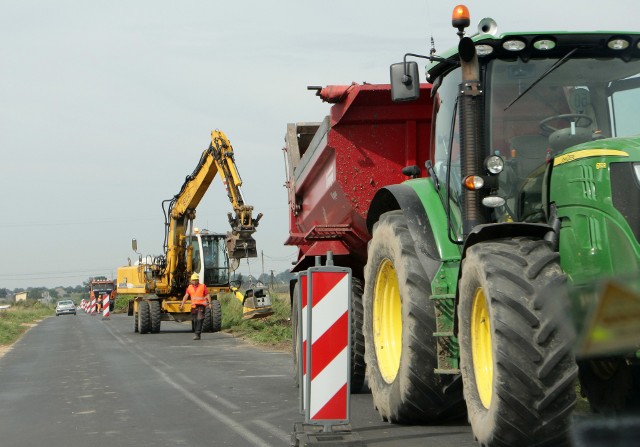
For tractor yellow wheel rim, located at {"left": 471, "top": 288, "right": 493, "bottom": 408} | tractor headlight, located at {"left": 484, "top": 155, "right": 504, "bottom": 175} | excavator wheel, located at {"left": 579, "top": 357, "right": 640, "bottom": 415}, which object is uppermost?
tractor headlight, located at {"left": 484, "top": 155, "right": 504, "bottom": 175}

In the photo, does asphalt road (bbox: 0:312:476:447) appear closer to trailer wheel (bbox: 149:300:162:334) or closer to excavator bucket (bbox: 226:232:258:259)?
excavator bucket (bbox: 226:232:258:259)

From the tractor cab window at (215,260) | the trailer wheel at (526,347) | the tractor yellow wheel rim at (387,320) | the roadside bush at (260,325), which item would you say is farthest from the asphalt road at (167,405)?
the tractor cab window at (215,260)

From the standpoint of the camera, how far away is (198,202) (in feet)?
100

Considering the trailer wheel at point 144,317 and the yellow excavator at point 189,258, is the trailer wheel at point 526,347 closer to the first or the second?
the yellow excavator at point 189,258

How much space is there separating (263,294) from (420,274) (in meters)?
19.9

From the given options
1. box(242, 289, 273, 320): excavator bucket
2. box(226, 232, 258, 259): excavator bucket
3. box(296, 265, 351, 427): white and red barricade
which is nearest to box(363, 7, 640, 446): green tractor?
box(296, 265, 351, 427): white and red barricade

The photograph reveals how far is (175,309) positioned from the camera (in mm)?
31219

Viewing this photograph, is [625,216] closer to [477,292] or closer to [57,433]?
[477,292]

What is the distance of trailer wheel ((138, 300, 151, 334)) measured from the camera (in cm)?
3047

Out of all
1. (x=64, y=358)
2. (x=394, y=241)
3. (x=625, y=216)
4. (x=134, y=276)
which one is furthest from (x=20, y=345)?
(x=625, y=216)

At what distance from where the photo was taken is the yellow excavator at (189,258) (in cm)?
2788

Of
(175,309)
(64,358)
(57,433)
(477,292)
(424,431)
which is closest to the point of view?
(477,292)

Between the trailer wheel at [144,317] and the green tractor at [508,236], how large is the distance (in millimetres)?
22387

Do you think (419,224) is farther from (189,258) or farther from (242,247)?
(189,258)
